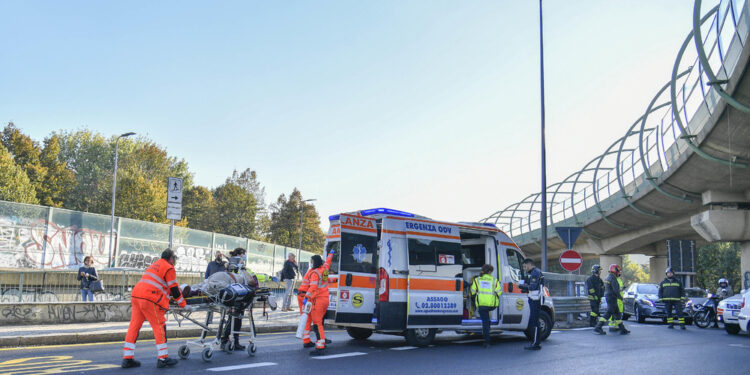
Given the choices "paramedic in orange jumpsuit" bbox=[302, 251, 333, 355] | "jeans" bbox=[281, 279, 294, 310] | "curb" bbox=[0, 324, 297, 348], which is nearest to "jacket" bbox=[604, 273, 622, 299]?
"paramedic in orange jumpsuit" bbox=[302, 251, 333, 355]

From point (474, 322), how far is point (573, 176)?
2822 centimetres

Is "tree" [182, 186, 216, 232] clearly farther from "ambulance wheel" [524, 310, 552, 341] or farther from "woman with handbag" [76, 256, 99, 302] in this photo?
"ambulance wheel" [524, 310, 552, 341]

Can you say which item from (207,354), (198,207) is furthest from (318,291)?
(198,207)

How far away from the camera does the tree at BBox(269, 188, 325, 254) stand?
231ft

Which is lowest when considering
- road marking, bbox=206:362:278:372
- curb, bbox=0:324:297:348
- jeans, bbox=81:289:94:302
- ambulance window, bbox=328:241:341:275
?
curb, bbox=0:324:297:348

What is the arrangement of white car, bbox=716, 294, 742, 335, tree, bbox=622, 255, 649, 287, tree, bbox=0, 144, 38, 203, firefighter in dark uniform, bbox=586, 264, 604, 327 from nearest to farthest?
firefighter in dark uniform, bbox=586, 264, 604, 327 < white car, bbox=716, 294, 742, 335 < tree, bbox=0, 144, 38, 203 < tree, bbox=622, 255, 649, 287

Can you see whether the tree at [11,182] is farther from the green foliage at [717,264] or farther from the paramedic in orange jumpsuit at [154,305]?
the green foliage at [717,264]

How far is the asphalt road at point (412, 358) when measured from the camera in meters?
7.95

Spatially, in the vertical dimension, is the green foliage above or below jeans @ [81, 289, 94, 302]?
above

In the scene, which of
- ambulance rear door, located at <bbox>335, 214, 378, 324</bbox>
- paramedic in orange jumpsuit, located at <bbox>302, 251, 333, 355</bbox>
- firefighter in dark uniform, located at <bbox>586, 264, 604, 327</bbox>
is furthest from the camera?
firefighter in dark uniform, located at <bbox>586, 264, 604, 327</bbox>

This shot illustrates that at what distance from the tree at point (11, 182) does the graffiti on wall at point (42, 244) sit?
83.8ft

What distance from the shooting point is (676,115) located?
19547mm

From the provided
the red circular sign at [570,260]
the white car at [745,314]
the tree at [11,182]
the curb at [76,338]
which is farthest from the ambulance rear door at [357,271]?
the tree at [11,182]

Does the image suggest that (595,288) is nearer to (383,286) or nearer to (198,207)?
(383,286)
